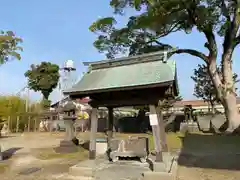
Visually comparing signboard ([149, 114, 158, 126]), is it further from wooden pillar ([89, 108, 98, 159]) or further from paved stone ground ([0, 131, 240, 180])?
wooden pillar ([89, 108, 98, 159])

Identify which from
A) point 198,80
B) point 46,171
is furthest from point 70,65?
point 46,171

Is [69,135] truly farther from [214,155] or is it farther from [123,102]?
[214,155]

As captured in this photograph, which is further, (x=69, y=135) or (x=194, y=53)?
(x=194, y=53)

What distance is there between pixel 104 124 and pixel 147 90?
16.9 meters

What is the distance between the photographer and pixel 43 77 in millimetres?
39031

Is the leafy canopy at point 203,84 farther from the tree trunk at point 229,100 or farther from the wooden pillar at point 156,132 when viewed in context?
the wooden pillar at point 156,132

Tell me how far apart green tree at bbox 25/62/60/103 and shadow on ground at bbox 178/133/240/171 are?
103 feet

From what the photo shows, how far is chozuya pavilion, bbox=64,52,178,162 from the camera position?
631cm

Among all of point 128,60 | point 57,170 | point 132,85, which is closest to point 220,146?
point 128,60

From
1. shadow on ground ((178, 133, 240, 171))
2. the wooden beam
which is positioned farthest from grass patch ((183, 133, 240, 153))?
the wooden beam

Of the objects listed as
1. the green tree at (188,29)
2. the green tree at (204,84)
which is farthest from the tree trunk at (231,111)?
the green tree at (204,84)

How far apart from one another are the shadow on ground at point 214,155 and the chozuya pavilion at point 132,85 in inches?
80.6

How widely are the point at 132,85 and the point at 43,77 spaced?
35.4 m

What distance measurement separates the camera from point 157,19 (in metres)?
15.5
